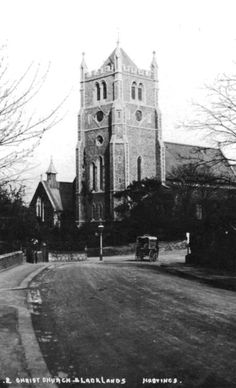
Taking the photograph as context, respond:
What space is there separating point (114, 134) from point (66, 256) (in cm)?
2732

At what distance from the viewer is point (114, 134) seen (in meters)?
66.1

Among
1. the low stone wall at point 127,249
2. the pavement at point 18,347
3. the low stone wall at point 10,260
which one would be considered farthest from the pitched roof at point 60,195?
the pavement at point 18,347

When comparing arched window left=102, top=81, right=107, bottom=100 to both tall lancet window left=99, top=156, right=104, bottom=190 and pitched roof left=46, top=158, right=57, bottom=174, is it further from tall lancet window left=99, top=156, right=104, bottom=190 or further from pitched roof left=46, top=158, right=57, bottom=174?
pitched roof left=46, top=158, right=57, bottom=174

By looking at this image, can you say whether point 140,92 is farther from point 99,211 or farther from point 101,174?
point 99,211

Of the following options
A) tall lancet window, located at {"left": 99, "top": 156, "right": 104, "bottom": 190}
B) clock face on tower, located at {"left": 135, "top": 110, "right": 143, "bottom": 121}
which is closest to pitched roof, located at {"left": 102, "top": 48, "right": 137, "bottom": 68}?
clock face on tower, located at {"left": 135, "top": 110, "right": 143, "bottom": 121}

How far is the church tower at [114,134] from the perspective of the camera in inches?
2601

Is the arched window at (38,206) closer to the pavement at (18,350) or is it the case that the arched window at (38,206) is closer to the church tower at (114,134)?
the church tower at (114,134)

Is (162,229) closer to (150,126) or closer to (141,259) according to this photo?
(141,259)

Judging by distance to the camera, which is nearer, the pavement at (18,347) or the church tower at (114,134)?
the pavement at (18,347)

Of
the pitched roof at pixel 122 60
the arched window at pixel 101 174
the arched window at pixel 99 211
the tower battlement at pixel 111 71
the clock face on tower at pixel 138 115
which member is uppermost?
the pitched roof at pixel 122 60

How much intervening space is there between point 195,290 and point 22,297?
4.36 m

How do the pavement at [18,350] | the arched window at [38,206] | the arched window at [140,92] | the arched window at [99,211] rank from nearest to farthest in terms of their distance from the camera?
the pavement at [18,350], the arched window at [99,211], the arched window at [140,92], the arched window at [38,206]

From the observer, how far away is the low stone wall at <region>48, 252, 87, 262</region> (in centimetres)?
4152

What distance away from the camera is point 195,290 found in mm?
12984
